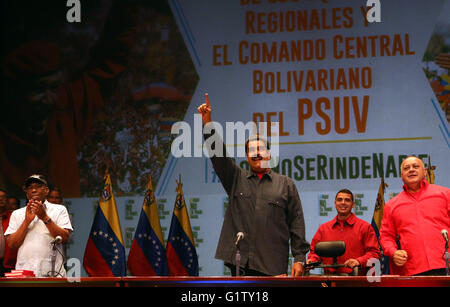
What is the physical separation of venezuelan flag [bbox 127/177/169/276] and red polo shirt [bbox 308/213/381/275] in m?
1.92

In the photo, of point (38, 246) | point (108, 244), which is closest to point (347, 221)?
point (38, 246)

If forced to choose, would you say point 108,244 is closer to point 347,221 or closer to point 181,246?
point 181,246

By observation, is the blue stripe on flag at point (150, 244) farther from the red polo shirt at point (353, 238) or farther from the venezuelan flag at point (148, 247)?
the red polo shirt at point (353, 238)

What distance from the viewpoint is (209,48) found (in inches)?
262

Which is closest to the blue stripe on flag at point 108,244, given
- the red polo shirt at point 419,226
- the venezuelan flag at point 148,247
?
the venezuelan flag at point 148,247

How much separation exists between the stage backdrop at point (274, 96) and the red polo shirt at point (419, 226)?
1.86 m

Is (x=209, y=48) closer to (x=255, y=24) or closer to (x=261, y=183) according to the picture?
(x=255, y=24)

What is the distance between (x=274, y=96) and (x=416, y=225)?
8.88 feet

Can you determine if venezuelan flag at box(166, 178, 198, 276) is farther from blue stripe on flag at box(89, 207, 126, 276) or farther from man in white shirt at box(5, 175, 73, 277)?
man in white shirt at box(5, 175, 73, 277)

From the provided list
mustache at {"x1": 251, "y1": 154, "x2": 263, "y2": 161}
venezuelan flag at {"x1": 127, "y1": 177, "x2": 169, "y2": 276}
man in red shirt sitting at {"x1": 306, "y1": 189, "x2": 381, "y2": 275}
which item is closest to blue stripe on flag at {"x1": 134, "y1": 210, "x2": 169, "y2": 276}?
venezuelan flag at {"x1": 127, "y1": 177, "x2": 169, "y2": 276}

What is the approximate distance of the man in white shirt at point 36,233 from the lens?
414 cm

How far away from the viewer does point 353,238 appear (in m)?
4.80

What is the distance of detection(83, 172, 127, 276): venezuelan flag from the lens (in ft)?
19.8
